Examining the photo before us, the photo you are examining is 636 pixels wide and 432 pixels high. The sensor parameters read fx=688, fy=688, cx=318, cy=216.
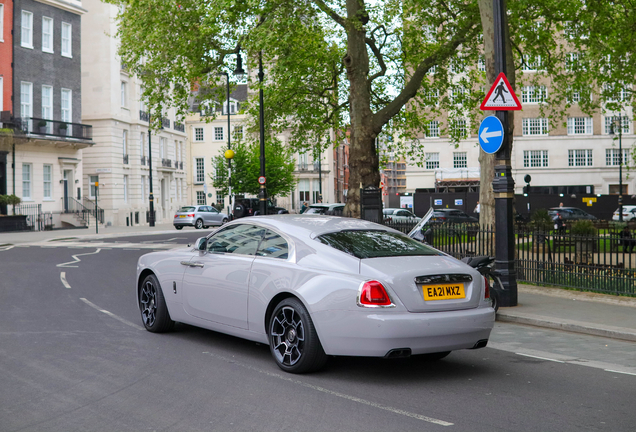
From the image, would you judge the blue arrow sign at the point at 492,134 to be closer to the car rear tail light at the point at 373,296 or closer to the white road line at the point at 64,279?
the car rear tail light at the point at 373,296

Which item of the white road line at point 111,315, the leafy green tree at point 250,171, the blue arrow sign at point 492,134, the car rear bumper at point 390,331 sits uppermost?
the leafy green tree at point 250,171

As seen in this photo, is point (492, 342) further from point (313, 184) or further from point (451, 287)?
point (313, 184)

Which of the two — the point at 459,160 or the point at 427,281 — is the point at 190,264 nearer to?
the point at 427,281

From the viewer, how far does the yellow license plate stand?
6051mm

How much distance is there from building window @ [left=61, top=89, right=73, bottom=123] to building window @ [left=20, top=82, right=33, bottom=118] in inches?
117

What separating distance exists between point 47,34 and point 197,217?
14.6 m

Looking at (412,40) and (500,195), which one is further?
(412,40)

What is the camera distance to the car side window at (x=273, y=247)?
6816 mm

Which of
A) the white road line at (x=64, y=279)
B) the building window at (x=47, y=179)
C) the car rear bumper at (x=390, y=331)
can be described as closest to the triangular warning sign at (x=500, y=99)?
the car rear bumper at (x=390, y=331)

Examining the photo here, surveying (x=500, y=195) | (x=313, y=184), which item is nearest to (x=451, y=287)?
(x=500, y=195)

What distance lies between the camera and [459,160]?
67.0 metres

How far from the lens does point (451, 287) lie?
244 inches

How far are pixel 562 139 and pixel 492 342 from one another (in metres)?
64.1

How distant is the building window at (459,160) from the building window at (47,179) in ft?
126
